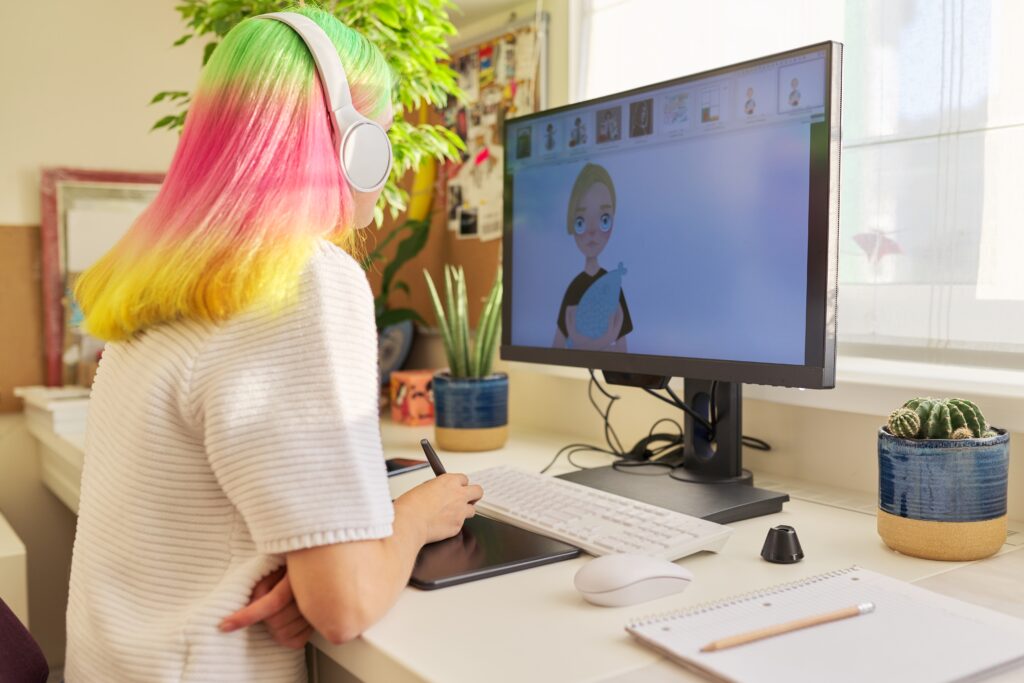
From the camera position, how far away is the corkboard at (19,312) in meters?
2.21

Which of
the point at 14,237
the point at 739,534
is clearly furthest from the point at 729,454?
the point at 14,237

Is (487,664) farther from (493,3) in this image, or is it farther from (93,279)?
(493,3)

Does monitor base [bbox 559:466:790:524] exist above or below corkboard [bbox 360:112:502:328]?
below

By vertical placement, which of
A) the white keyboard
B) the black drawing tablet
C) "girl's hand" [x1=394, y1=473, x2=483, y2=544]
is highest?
"girl's hand" [x1=394, y1=473, x2=483, y2=544]

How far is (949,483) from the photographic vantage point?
2.99ft

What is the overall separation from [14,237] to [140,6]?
681 mm

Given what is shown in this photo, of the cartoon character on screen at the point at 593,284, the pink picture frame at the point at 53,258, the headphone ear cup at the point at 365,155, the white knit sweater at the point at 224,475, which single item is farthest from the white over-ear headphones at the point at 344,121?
the pink picture frame at the point at 53,258

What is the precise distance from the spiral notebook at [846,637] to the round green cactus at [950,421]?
0.19 meters

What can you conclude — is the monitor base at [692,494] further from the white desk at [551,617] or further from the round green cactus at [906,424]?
the round green cactus at [906,424]

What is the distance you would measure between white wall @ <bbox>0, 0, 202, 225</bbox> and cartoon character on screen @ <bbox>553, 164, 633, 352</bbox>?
59.1 inches

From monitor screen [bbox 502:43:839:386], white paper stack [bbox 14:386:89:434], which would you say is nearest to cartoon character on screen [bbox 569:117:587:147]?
monitor screen [bbox 502:43:839:386]

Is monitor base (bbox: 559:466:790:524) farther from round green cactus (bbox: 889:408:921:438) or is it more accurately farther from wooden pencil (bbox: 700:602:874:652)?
wooden pencil (bbox: 700:602:874:652)

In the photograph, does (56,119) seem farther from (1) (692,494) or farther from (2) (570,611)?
(2) (570,611)

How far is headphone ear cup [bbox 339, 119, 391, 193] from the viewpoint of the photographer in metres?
0.89
